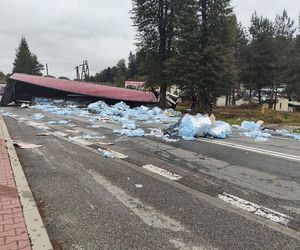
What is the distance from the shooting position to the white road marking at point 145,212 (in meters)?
4.22

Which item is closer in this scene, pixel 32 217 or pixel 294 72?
pixel 32 217

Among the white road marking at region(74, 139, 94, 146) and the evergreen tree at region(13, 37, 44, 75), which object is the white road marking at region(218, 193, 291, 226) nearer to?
the white road marking at region(74, 139, 94, 146)

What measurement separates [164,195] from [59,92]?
92.6 ft

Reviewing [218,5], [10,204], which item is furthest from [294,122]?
[10,204]

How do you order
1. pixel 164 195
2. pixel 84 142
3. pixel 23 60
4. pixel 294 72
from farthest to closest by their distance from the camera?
pixel 23 60 → pixel 294 72 → pixel 84 142 → pixel 164 195

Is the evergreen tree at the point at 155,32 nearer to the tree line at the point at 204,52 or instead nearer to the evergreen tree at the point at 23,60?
the tree line at the point at 204,52

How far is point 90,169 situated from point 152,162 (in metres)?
1.46

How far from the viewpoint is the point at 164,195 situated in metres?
5.38

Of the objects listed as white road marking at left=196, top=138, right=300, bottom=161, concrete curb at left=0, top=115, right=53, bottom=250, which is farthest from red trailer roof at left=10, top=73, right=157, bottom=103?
concrete curb at left=0, top=115, right=53, bottom=250

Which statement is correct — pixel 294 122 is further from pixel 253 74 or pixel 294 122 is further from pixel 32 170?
pixel 253 74

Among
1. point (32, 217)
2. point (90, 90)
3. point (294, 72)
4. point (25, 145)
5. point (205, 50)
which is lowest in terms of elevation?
point (25, 145)

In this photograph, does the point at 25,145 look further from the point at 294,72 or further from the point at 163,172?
the point at 294,72

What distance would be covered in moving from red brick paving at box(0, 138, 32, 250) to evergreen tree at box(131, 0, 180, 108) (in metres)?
25.1

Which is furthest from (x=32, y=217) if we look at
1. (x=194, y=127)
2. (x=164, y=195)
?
(x=194, y=127)
